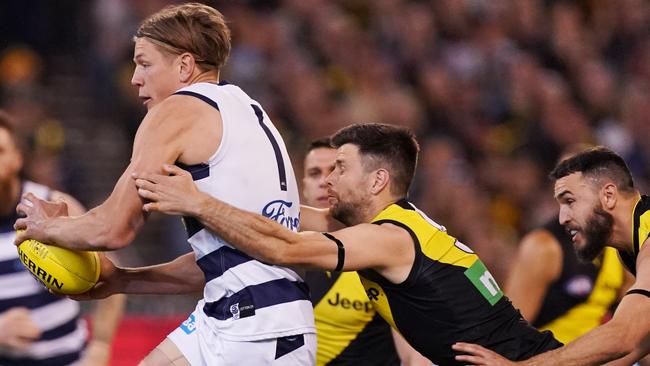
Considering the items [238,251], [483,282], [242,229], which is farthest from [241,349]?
[483,282]

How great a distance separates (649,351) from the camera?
19.5 ft

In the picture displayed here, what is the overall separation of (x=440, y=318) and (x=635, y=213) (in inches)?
47.0

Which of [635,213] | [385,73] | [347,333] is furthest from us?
[385,73]

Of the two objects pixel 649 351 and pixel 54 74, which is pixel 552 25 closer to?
pixel 54 74

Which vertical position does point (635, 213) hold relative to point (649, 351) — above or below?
above

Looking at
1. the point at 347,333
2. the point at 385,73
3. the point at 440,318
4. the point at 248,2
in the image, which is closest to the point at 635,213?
the point at 440,318

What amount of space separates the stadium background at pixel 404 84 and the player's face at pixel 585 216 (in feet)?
19.4

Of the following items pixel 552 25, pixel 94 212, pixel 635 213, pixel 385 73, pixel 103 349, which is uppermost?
pixel 552 25

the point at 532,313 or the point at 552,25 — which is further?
the point at 552,25

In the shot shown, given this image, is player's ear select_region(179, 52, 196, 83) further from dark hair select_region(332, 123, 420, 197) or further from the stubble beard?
the stubble beard

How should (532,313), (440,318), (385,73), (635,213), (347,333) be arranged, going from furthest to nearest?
(385,73) < (532,313) < (347,333) < (635,213) < (440,318)

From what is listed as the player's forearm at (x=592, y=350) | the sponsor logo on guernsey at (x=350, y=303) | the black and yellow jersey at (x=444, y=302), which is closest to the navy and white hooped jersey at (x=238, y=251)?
the black and yellow jersey at (x=444, y=302)

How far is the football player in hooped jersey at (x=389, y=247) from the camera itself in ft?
16.6

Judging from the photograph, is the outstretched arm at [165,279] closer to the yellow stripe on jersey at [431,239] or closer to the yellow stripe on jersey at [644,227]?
the yellow stripe on jersey at [431,239]
